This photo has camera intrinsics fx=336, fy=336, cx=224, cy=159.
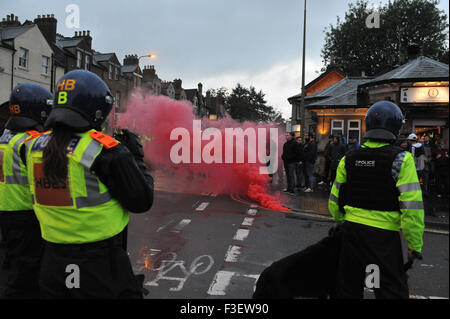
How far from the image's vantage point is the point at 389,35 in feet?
132

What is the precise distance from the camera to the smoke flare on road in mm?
10438

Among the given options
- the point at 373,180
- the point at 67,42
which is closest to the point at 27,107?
the point at 373,180

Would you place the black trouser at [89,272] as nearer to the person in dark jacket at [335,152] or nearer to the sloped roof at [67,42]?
the person in dark jacket at [335,152]

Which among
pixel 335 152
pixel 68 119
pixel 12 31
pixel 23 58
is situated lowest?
pixel 335 152

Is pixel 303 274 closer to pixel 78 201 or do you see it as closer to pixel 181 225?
pixel 78 201

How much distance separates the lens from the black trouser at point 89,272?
1821 millimetres

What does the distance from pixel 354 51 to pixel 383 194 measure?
1766 inches

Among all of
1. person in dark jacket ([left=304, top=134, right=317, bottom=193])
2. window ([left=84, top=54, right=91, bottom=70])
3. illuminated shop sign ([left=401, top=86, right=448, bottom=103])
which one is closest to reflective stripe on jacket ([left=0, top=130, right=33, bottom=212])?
person in dark jacket ([left=304, top=134, right=317, bottom=193])

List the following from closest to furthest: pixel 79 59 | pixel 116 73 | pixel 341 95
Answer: pixel 341 95, pixel 79 59, pixel 116 73

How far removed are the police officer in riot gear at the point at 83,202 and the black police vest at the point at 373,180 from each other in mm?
1756

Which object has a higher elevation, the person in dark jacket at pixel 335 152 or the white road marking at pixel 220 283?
the person in dark jacket at pixel 335 152

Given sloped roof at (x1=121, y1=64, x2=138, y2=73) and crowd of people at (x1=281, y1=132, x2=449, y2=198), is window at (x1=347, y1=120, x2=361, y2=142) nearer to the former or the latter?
crowd of people at (x1=281, y1=132, x2=449, y2=198)

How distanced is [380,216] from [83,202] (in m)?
2.18

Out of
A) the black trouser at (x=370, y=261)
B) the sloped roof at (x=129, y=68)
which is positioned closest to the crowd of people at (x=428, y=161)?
the black trouser at (x=370, y=261)
